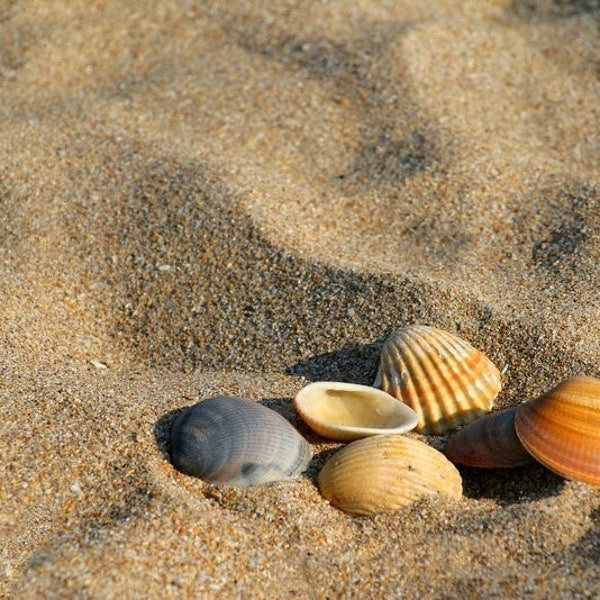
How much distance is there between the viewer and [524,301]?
11.1 feet

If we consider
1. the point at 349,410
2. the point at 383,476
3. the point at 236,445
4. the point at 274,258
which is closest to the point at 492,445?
the point at 383,476

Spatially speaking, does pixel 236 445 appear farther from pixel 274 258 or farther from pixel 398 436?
pixel 274 258

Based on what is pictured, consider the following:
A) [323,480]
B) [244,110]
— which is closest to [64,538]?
[323,480]

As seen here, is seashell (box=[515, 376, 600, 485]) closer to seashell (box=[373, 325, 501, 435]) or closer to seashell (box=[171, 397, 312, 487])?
seashell (box=[373, 325, 501, 435])

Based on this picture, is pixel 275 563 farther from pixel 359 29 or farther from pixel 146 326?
pixel 359 29

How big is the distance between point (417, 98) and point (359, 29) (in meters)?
0.77

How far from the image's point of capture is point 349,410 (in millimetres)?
3049

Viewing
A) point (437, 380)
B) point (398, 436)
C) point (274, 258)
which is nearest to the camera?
point (398, 436)

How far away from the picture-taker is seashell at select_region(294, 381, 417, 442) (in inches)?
112

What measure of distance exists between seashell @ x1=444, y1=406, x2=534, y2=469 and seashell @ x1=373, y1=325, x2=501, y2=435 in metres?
0.16

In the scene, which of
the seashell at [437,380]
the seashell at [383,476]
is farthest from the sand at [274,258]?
the seashell at [437,380]

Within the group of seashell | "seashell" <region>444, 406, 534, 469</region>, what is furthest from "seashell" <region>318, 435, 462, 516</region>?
"seashell" <region>444, 406, 534, 469</region>

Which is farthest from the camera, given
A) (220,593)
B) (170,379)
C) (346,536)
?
(170,379)

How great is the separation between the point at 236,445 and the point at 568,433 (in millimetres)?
1027
